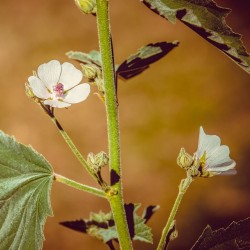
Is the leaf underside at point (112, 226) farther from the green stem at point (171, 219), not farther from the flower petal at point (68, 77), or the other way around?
the flower petal at point (68, 77)

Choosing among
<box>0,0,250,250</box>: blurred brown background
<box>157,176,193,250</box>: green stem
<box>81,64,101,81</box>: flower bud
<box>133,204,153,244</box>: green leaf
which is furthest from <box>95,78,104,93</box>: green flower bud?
<box>0,0,250,250</box>: blurred brown background

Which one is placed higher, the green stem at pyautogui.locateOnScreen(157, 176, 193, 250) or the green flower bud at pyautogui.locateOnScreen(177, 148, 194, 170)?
the green flower bud at pyautogui.locateOnScreen(177, 148, 194, 170)

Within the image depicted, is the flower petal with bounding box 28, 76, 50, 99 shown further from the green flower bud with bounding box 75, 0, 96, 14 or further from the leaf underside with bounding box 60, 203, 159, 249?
the leaf underside with bounding box 60, 203, 159, 249

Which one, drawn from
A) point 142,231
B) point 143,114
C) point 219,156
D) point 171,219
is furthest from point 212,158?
point 143,114

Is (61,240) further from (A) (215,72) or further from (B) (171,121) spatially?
(A) (215,72)

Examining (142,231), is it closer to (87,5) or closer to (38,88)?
(38,88)

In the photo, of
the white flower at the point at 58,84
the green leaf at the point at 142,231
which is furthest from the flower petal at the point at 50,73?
the green leaf at the point at 142,231

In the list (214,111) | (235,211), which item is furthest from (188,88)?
(235,211)
